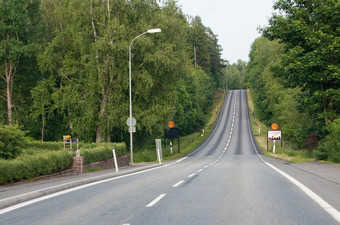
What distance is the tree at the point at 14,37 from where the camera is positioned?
117ft

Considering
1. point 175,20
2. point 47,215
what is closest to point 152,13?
point 175,20

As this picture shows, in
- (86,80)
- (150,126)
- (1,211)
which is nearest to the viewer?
(1,211)

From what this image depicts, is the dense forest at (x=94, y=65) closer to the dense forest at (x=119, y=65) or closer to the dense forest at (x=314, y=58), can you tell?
the dense forest at (x=119, y=65)

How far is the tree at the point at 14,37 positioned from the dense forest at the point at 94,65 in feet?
0.31

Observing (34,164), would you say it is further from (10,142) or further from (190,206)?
(190,206)

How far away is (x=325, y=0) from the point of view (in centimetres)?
2394

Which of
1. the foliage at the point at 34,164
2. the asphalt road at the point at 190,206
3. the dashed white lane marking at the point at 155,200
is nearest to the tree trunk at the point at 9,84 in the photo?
the foliage at the point at 34,164

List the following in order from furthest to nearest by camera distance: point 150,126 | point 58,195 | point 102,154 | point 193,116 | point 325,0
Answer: point 193,116 < point 150,126 < point 325,0 < point 102,154 < point 58,195

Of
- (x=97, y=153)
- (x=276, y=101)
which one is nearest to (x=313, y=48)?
(x=97, y=153)

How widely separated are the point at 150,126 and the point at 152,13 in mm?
10772

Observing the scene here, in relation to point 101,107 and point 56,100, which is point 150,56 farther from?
point 56,100

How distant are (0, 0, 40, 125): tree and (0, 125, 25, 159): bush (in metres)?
22.9

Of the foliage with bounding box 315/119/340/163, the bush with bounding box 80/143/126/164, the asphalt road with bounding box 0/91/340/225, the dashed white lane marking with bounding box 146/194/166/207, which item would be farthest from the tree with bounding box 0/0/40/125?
the dashed white lane marking with bounding box 146/194/166/207

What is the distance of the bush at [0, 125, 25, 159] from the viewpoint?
45.4 ft
